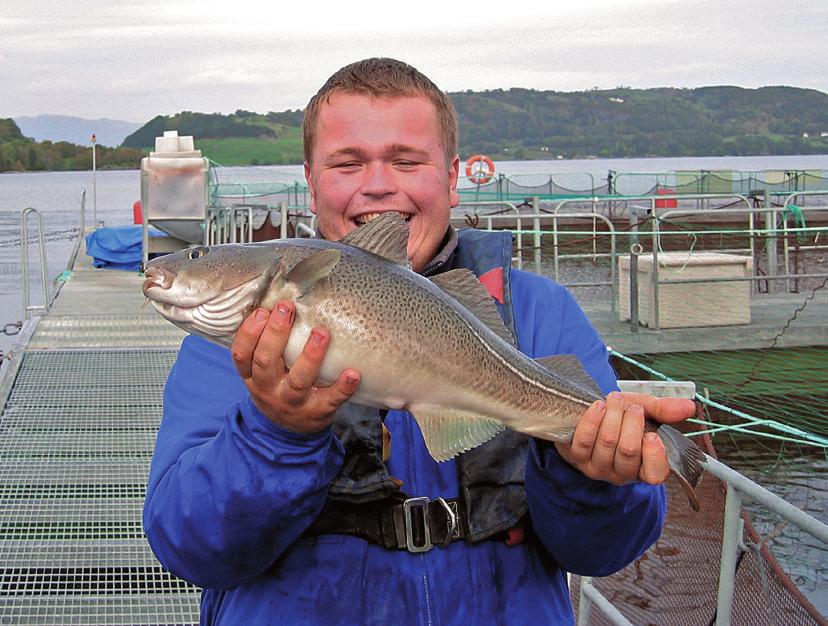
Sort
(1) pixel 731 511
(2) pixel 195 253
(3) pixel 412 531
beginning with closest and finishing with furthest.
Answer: (2) pixel 195 253 < (3) pixel 412 531 < (1) pixel 731 511

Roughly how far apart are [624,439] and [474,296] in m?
0.60

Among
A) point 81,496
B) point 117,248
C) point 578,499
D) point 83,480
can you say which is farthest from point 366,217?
point 117,248

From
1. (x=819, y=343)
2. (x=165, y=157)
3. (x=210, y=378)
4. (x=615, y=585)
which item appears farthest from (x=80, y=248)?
(x=210, y=378)

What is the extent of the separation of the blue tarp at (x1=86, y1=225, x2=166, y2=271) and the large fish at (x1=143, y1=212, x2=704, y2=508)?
15120 mm

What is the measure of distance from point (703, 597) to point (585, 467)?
10.8 ft

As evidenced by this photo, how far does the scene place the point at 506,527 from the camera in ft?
8.81

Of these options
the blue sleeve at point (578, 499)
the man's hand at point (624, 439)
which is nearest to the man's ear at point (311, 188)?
the blue sleeve at point (578, 499)

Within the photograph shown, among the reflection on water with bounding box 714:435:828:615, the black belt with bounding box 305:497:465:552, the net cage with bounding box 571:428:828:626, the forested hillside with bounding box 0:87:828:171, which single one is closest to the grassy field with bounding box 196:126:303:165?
the forested hillside with bounding box 0:87:828:171

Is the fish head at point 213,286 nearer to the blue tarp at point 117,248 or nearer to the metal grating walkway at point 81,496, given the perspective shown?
the metal grating walkway at point 81,496

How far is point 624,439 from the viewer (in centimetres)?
240

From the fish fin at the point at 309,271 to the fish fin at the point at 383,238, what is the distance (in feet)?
0.64

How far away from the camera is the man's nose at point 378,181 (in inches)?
114

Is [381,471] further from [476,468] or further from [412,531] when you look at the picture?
[476,468]

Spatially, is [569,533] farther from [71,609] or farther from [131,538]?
[131,538]
